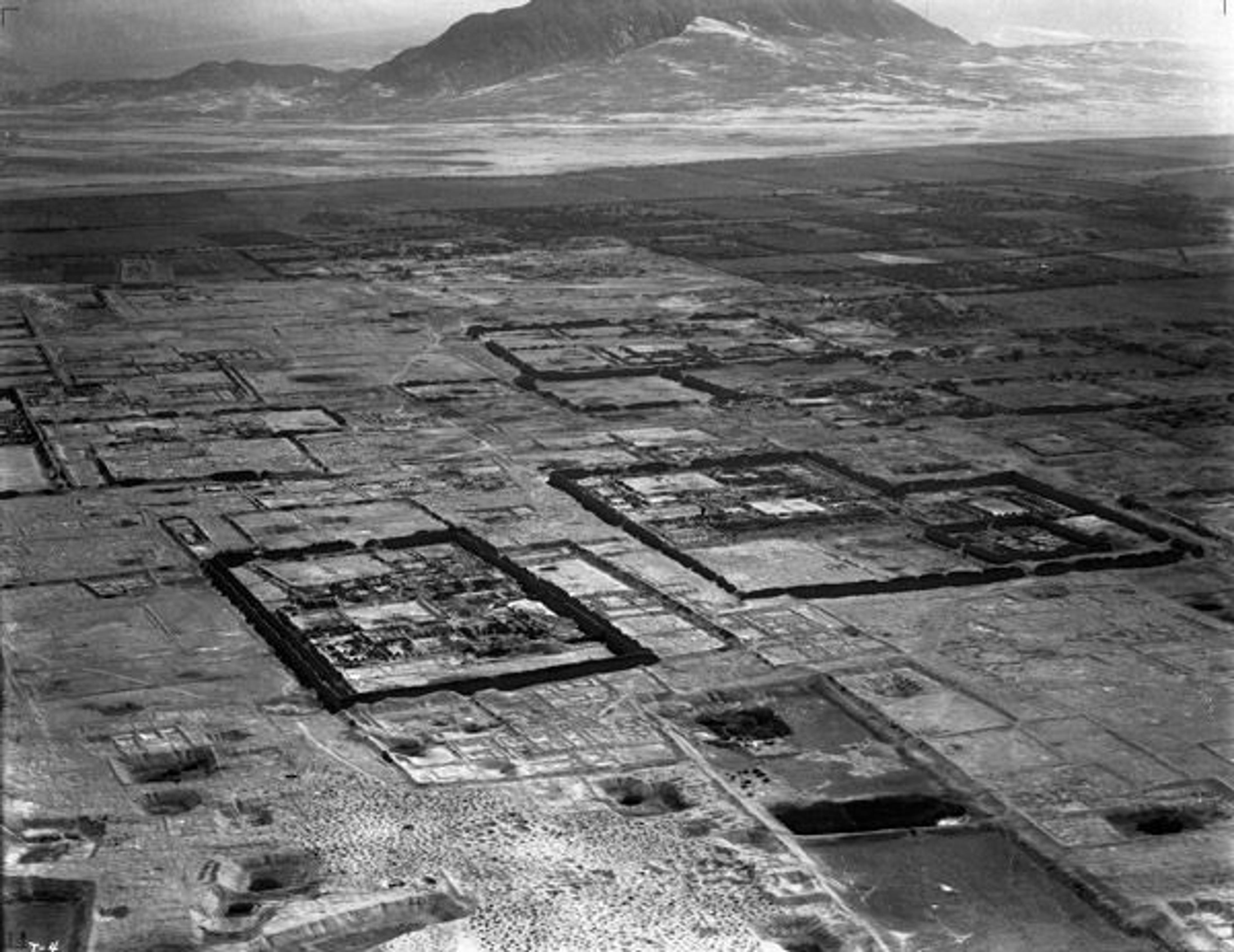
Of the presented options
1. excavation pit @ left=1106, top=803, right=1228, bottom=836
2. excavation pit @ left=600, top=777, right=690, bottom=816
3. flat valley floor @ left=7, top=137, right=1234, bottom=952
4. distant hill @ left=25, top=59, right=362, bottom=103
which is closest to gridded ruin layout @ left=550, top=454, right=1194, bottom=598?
flat valley floor @ left=7, top=137, right=1234, bottom=952

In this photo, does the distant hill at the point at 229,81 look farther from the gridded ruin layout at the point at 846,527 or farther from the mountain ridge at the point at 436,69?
the gridded ruin layout at the point at 846,527

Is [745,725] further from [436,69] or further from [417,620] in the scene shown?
[436,69]

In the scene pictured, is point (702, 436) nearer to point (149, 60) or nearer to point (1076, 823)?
point (1076, 823)

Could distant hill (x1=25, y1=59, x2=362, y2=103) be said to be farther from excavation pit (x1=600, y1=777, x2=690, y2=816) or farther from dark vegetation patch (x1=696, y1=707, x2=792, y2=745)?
excavation pit (x1=600, y1=777, x2=690, y2=816)

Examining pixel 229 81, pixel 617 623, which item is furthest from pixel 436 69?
pixel 617 623

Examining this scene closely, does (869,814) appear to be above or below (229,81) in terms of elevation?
below

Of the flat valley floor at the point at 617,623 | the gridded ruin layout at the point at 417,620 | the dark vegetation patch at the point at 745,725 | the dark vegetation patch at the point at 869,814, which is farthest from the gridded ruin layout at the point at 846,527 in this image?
the dark vegetation patch at the point at 869,814
